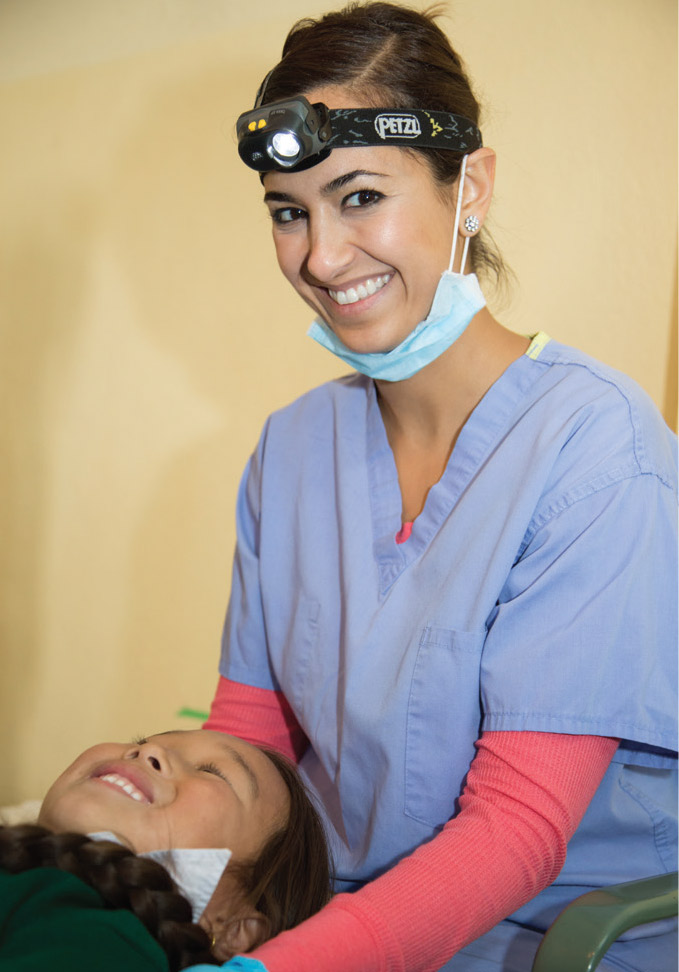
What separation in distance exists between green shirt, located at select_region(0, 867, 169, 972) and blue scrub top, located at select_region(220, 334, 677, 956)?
0.43 m

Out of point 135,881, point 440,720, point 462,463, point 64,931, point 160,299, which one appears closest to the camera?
point 64,931

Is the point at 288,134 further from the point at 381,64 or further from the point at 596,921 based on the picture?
the point at 596,921

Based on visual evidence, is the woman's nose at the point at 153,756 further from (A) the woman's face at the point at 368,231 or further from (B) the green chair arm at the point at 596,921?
(A) the woman's face at the point at 368,231

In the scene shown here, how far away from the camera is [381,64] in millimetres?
1293

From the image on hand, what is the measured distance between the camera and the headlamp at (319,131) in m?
1.23

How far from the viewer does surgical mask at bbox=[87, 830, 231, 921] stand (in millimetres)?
1065

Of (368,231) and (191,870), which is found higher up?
(368,231)

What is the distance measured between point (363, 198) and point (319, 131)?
111 mm

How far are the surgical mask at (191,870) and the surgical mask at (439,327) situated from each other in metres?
0.68

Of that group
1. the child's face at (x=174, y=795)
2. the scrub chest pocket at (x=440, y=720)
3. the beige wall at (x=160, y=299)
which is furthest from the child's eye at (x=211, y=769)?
the beige wall at (x=160, y=299)

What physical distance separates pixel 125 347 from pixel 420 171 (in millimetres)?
1405

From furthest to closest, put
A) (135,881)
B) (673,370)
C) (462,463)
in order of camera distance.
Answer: (673,370), (462,463), (135,881)

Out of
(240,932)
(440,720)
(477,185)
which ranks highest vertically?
(477,185)

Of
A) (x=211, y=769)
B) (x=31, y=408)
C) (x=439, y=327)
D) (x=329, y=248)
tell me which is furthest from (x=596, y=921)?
(x=31, y=408)
